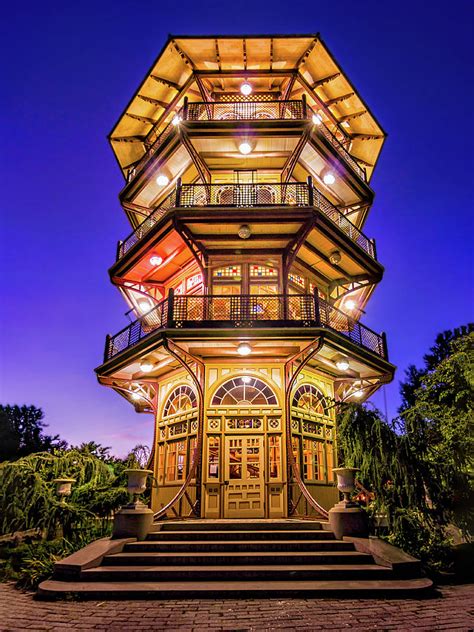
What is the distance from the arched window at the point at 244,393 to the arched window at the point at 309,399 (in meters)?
0.93

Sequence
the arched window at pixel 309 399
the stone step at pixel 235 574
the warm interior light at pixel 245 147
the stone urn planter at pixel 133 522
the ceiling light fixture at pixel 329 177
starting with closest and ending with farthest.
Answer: the stone step at pixel 235 574 → the stone urn planter at pixel 133 522 → the arched window at pixel 309 399 → the warm interior light at pixel 245 147 → the ceiling light fixture at pixel 329 177

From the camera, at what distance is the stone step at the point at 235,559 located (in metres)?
8.13

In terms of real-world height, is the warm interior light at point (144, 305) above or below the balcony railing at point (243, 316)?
Answer: above

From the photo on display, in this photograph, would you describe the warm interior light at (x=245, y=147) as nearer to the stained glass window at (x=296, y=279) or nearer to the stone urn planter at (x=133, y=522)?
the stained glass window at (x=296, y=279)

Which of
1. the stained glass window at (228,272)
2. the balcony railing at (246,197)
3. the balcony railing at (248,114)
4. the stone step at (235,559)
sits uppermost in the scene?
the balcony railing at (248,114)

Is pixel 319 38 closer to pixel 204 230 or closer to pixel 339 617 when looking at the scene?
pixel 204 230

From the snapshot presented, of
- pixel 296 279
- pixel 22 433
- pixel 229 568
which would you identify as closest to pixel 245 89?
pixel 296 279

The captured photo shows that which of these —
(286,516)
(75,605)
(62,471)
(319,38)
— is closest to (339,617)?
(75,605)

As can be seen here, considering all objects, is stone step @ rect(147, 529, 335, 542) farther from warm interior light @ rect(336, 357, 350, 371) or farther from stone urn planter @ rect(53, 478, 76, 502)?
warm interior light @ rect(336, 357, 350, 371)

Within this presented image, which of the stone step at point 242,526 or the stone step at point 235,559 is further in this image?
the stone step at point 242,526

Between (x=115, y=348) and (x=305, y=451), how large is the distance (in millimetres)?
6958

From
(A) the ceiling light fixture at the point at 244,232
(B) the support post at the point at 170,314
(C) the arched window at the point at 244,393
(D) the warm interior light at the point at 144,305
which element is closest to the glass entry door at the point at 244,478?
(C) the arched window at the point at 244,393

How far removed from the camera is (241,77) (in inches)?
643

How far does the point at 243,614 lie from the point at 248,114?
49.4 ft
